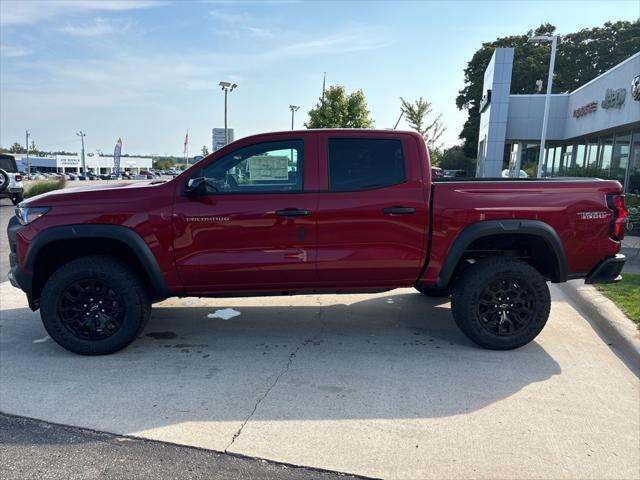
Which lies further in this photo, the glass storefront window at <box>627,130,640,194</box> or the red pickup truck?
the glass storefront window at <box>627,130,640,194</box>

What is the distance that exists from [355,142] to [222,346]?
2.21m

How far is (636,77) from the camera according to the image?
13867 mm

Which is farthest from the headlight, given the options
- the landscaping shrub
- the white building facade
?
the white building facade

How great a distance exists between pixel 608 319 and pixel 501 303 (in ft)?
4.64

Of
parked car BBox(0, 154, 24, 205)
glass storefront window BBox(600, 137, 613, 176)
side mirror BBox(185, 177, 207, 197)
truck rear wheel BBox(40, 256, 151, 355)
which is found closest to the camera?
side mirror BBox(185, 177, 207, 197)

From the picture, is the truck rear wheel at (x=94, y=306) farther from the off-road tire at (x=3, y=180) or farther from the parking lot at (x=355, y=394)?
the off-road tire at (x=3, y=180)

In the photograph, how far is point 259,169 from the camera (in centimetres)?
420

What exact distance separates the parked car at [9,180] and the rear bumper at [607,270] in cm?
1882

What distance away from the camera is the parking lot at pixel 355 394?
2.80 metres

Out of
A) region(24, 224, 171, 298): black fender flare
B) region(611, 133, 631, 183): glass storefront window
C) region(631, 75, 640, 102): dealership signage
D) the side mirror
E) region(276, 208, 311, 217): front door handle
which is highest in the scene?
region(631, 75, 640, 102): dealership signage

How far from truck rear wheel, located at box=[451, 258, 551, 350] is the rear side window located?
111 cm

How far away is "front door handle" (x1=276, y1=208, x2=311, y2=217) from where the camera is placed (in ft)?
13.2

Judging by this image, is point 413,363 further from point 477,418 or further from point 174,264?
point 174,264

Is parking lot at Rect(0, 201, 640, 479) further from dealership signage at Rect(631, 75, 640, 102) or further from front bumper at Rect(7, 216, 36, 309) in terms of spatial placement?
dealership signage at Rect(631, 75, 640, 102)
